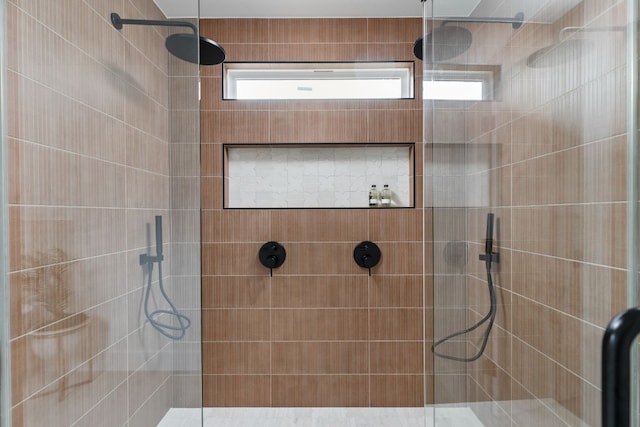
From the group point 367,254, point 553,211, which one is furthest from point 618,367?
point 367,254

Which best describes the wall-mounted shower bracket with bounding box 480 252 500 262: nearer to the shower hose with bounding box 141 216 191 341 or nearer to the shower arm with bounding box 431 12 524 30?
the shower arm with bounding box 431 12 524 30

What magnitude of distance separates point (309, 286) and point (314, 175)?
687 millimetres

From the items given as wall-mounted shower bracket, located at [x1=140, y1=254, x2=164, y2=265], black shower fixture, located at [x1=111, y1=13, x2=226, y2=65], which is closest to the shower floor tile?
wall-mounted shower bracket, located at [x1=140, y1=254, x2=164, y2=265]

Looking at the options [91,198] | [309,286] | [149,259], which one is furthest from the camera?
[309,286]

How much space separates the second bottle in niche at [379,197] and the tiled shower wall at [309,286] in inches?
2.5

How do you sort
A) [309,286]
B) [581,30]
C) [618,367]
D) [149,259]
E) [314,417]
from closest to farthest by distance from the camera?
1. [618,367]
2. [581,30]
3. [149,259]
4. [314,417]
5. [309,286]

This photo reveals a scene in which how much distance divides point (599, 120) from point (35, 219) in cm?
108

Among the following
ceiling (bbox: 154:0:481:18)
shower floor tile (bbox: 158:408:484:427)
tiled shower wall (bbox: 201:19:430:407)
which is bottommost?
shower floor tile (bbox: 158:408:484:427)

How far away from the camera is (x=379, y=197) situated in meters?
2.46

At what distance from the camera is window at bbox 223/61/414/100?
2504mm

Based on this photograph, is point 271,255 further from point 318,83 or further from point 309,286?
point 318,83

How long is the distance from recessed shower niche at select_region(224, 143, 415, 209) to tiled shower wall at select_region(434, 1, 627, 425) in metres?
Answer: 1.49

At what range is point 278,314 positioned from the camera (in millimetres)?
2393

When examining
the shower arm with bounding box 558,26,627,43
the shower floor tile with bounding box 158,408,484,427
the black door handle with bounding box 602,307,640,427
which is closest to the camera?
the black door handle with bounding box 602,307,640,427
